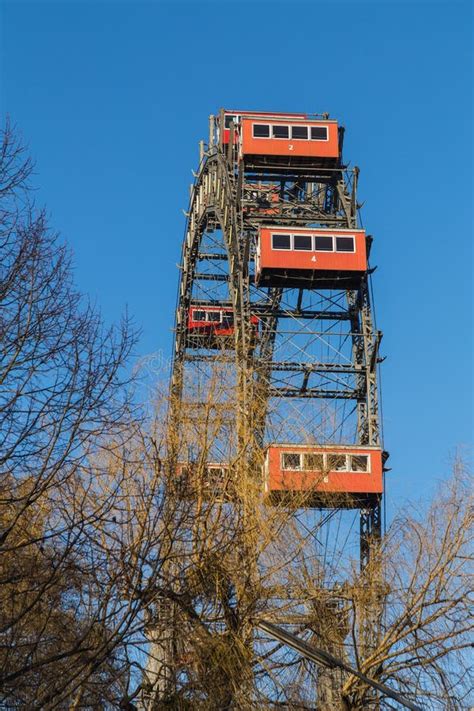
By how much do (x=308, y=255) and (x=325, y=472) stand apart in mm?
16640

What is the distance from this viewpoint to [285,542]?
60.6 feet

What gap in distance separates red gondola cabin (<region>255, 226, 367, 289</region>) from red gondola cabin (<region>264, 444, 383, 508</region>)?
22.0 ft

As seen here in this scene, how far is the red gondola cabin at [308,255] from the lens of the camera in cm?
3625

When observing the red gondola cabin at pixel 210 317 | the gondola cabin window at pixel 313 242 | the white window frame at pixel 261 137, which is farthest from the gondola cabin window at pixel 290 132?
the red gondola cabin at pixel 210 317

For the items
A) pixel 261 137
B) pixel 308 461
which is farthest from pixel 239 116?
pixel 308 461

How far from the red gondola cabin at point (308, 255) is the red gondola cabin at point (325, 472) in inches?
264

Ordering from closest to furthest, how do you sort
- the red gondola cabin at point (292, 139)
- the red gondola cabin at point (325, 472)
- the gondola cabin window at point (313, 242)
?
the red gondola cabin at point (325, 472), the gondola cabin window at point (313, 242), the red gondola cabin at point (292, 139)

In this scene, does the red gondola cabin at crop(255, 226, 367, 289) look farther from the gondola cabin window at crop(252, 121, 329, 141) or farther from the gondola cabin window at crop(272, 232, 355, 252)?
the gondola cabin window at crop(252, 121, 329, 141)

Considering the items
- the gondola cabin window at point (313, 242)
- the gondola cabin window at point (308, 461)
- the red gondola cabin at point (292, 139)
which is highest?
the red gondola cabin at point (292, 139)

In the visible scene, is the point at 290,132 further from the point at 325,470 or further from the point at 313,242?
the point at 325,470

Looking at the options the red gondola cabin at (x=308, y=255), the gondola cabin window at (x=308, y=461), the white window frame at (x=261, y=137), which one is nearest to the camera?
the gondola cabin window at (x=308, y=461)

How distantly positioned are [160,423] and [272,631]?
461 centimetres

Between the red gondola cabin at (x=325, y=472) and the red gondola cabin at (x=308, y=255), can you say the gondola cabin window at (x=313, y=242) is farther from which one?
the red gondola cabin at (x=325, y=472)

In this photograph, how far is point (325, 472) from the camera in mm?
20766
